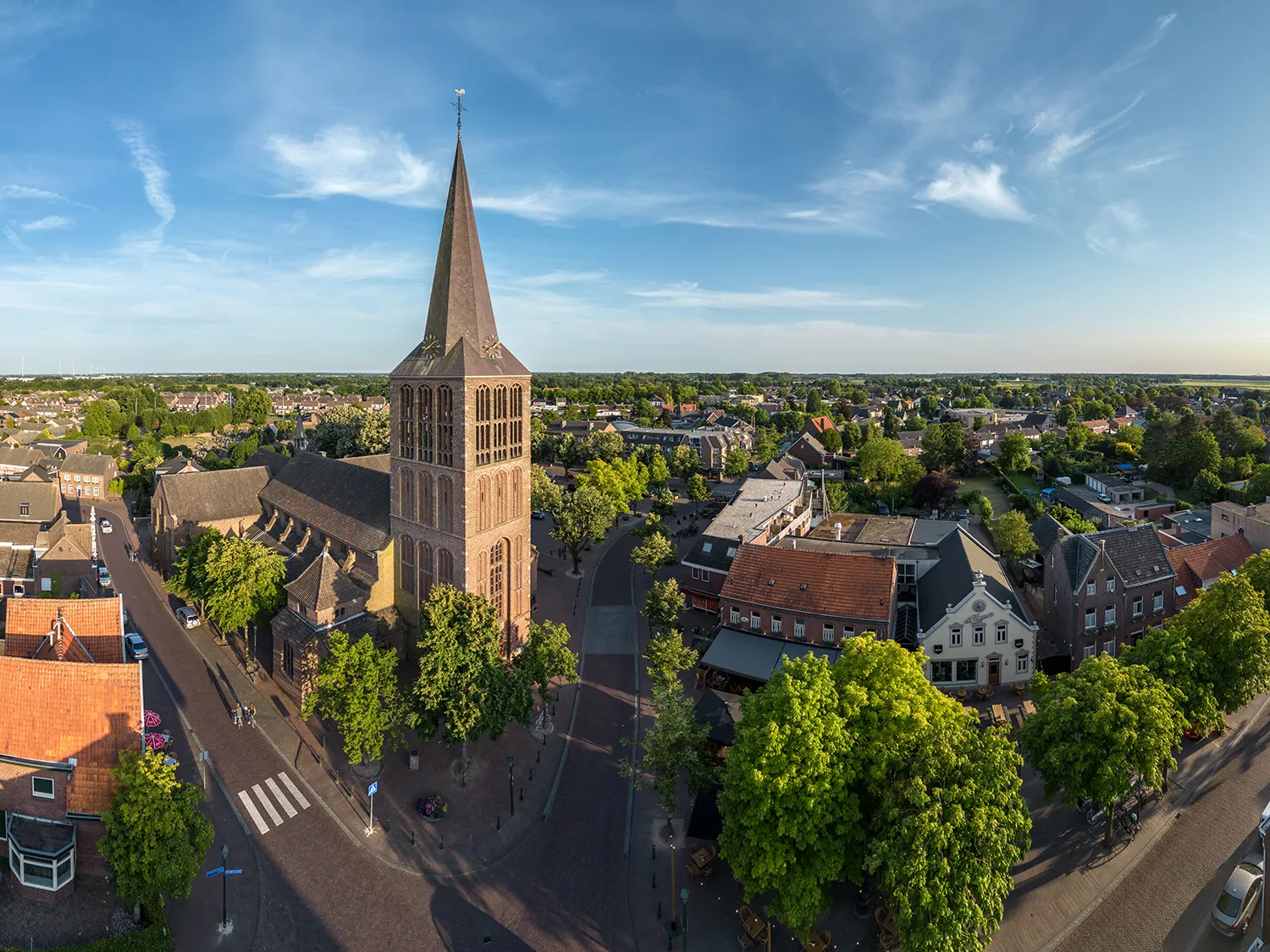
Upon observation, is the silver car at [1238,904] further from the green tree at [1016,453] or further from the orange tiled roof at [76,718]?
the green tree at [1016,453]

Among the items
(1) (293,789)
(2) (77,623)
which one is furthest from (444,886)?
(2) (77,623)

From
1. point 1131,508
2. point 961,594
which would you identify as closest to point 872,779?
point 961,594

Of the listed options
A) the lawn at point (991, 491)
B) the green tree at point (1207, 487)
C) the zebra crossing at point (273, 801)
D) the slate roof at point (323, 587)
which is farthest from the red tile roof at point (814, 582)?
the green tree at point (1207, 487)

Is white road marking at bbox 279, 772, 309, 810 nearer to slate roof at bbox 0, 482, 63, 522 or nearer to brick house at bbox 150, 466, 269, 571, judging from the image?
brick house at bbox 150, 466, 269, 571

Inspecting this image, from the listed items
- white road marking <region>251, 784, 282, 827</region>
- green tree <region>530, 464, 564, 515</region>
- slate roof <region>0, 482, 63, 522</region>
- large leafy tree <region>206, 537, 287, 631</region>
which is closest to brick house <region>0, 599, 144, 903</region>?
white road marking <region>251, 784, 282, 827</region>

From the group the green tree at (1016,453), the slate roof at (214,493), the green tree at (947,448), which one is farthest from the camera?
the green tree at (947,448)

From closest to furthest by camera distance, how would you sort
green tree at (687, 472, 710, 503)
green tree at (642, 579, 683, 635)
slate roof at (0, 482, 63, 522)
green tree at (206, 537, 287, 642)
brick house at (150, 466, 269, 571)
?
green tree at (206, 537, 287, 642) → green tree at (642, 579, 683, 635) → brick house at (150, 466, 269, 571) → slate roof at (0, 482, 63, 522) → green tree at (687, 472, 710, 503)

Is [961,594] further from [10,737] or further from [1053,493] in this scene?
[1053,493]
